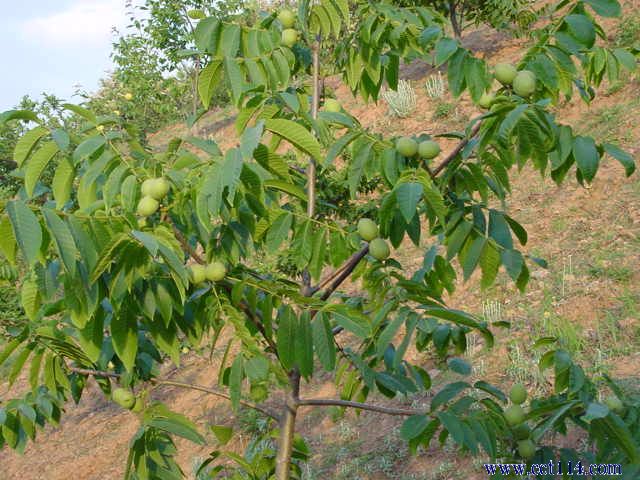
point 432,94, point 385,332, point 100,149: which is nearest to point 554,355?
point 385,332

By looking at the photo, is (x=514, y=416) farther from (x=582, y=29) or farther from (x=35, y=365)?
(x=35, y=365)

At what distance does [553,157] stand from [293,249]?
648mm

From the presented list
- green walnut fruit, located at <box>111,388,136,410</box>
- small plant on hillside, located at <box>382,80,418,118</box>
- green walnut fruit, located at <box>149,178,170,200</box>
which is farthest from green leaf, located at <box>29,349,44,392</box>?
small plant on hillside, located at <box>382,80,418,118</box>

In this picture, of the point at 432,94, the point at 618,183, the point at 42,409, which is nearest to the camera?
the point at 42,409

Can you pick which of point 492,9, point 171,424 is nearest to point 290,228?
point 171,424

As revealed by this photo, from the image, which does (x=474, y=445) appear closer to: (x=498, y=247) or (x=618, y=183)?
(x=498, y=247)

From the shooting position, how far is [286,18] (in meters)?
1.80

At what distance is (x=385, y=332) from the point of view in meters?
1.44

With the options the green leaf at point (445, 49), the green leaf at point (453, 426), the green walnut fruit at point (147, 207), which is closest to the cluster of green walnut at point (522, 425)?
the green leaf at point (453, 426)

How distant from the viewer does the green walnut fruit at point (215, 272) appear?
147cm

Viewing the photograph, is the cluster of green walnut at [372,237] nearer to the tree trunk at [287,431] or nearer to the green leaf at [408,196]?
the green leaf at [408,196]

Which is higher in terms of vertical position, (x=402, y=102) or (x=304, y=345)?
(x=304, y=345)

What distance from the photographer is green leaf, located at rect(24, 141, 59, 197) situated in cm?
142

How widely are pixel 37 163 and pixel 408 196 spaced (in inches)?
32.6
